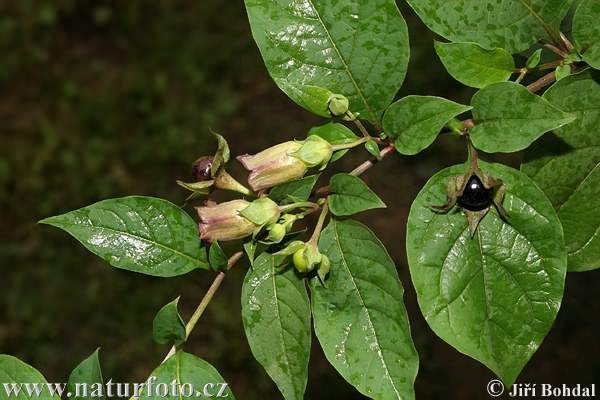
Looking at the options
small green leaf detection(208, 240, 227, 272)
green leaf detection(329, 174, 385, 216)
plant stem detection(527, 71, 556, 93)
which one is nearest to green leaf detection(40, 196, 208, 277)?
small green leaf detection(208, 240, 227, 272)

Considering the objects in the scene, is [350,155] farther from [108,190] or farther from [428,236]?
[428,236]

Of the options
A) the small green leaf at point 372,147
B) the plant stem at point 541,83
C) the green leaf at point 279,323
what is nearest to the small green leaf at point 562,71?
the plant stem at point 541,83

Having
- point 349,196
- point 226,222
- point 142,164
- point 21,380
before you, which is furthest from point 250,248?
point 142,164

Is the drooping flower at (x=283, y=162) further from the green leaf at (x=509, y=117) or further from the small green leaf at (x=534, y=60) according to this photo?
the small green leaf at (x=534, y=60)

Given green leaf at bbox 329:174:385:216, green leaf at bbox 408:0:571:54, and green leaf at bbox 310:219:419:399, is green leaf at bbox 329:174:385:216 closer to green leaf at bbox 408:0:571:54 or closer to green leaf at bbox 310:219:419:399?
green leaf at bbox 310:219:419:399

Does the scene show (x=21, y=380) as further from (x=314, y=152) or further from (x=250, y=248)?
(x=314, y=152)
